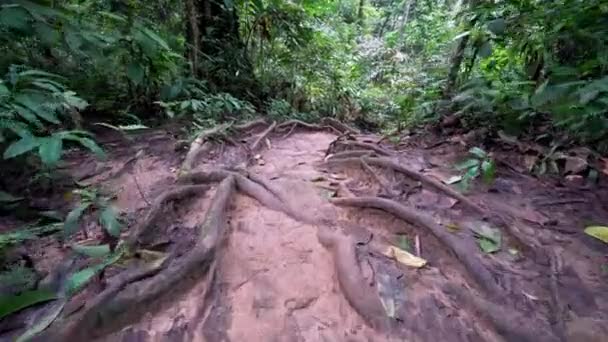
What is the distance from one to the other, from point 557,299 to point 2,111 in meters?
3.73

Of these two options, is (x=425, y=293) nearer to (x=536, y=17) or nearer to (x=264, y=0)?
(x=536, y=17)

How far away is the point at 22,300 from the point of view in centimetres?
195

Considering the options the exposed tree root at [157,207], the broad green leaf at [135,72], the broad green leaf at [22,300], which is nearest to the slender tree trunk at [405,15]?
the broad green leaf at [135,72]

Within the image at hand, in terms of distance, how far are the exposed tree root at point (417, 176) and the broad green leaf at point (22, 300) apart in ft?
9.50

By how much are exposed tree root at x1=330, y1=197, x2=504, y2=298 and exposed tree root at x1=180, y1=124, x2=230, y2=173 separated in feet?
4.79

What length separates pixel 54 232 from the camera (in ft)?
8.81

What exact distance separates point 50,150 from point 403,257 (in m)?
2.40

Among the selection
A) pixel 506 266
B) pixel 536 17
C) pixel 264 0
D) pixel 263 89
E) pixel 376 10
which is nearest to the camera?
pixel 506 266

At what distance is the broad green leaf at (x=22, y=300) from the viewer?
1.90 meters

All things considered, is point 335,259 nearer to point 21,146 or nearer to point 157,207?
point 157,207

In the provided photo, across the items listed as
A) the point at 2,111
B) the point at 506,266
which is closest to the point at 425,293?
the point at 506,266

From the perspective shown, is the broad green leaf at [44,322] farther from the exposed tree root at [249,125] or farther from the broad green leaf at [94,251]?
the exposed tree root at [249,125]

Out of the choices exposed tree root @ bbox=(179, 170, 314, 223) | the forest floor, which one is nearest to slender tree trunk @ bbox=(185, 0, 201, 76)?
the forest floor

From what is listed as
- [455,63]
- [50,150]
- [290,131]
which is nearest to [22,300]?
[50,150]
